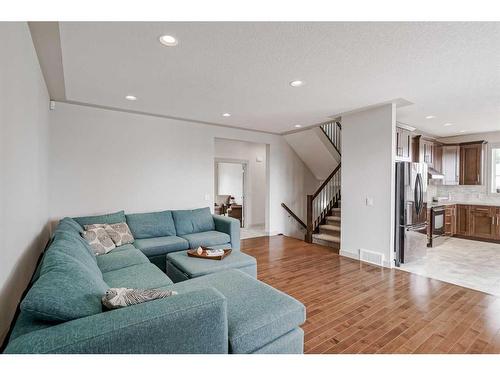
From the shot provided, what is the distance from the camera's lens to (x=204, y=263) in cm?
273

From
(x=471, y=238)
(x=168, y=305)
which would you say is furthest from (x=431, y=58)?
(x=471, y=238)

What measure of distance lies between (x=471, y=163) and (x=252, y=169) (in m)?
5.54

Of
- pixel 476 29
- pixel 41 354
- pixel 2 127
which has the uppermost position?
pixel 476 29

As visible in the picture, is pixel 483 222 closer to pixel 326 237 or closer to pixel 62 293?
pixel 326 237

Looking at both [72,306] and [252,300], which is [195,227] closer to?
[252,300]

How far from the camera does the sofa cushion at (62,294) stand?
43.8 inches

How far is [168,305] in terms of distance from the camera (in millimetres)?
1267

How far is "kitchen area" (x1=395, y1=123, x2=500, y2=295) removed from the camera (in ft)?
12.5

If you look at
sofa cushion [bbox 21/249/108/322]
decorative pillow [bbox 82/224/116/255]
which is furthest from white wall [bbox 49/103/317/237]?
sofa cushion [bbox 21/249/108/322]

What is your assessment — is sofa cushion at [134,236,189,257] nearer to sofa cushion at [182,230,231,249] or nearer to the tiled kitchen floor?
sofa cushion at [182,230,231,249]

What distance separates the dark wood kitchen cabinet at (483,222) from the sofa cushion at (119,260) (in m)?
7.17

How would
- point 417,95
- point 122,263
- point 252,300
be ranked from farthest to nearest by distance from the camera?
point 417,95 < point 122,263 < point 252,300

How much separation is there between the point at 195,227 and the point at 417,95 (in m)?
3.96

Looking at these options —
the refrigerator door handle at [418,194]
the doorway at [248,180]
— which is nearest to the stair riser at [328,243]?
the doorway at [248,180]
